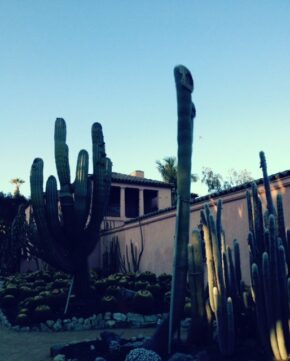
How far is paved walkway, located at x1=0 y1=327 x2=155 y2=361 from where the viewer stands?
633cm

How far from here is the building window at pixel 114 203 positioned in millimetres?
21969

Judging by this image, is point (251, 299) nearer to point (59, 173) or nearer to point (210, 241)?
point (210, 241)

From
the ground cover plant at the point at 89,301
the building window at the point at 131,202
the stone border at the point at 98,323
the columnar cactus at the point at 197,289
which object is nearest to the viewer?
the columnar cactus at the point at 197,289

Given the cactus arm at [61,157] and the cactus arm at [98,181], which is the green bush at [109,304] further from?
the cactus arm at [61,157]

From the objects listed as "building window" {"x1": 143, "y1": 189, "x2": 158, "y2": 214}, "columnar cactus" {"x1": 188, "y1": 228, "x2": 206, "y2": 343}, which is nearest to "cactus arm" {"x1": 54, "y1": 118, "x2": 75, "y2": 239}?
"columnar cactus" {"x1": 188, "y1": 228, "x2": 206, "y2": 343}

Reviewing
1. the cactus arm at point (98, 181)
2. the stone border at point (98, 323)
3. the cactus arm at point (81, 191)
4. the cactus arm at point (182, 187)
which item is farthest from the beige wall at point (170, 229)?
the cactus arm at point (182, 187)

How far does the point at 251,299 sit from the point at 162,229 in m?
8.39

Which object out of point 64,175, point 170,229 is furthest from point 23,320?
point 170,229

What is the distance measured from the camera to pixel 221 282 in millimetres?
4949

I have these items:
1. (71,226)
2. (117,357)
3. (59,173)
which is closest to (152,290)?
(71,226)

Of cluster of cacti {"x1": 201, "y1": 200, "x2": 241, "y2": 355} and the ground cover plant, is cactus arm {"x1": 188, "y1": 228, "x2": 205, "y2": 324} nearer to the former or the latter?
cluster of cacti {"x1": 201, "y1": 200, "x2": 241, "y2": 355}

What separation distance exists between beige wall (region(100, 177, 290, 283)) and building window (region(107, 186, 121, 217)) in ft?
12.0

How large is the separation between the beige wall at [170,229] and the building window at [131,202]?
5.47 metres

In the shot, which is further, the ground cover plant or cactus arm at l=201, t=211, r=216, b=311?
the ground cover plant
